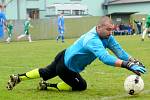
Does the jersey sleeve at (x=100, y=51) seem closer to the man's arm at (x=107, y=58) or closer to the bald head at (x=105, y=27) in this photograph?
the man's arm at (x=107, y=58)

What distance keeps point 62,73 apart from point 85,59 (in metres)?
0.57

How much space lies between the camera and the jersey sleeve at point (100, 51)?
327 inches

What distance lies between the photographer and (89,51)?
8.79 meters

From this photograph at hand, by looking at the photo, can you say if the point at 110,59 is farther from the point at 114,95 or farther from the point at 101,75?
the point at 101,75

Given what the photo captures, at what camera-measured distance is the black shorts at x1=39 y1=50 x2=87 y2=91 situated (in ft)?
30.8

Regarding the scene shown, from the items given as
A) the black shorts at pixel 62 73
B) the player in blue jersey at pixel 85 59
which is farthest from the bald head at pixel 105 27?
the black shorts at pixel 62 73

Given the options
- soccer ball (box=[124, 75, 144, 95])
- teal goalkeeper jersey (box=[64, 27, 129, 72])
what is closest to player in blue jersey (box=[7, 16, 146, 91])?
teal goalkeeper jersey (box=[64, 27, 129, 72])

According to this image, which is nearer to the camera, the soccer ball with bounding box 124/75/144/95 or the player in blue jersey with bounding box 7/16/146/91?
the player in blue jersey with bounding box 7/16/146/91

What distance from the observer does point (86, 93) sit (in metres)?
9.42

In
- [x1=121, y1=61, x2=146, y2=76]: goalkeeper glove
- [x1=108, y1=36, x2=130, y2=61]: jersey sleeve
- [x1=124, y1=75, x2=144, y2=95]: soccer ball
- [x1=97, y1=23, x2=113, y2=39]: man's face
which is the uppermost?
[x1=97, y1=23, x2=113, y2=39]: man's face

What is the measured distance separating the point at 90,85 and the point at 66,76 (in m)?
1.25

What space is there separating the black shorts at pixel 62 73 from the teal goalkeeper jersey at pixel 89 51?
15cm

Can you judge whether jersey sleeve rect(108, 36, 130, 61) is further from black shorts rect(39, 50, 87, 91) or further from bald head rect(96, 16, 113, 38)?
black shorts rect(39, 50, 87, 91)

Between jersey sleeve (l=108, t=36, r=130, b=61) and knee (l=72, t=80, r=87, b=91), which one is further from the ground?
jersey sleeve (l=108, t=36, r=130, b=61)
